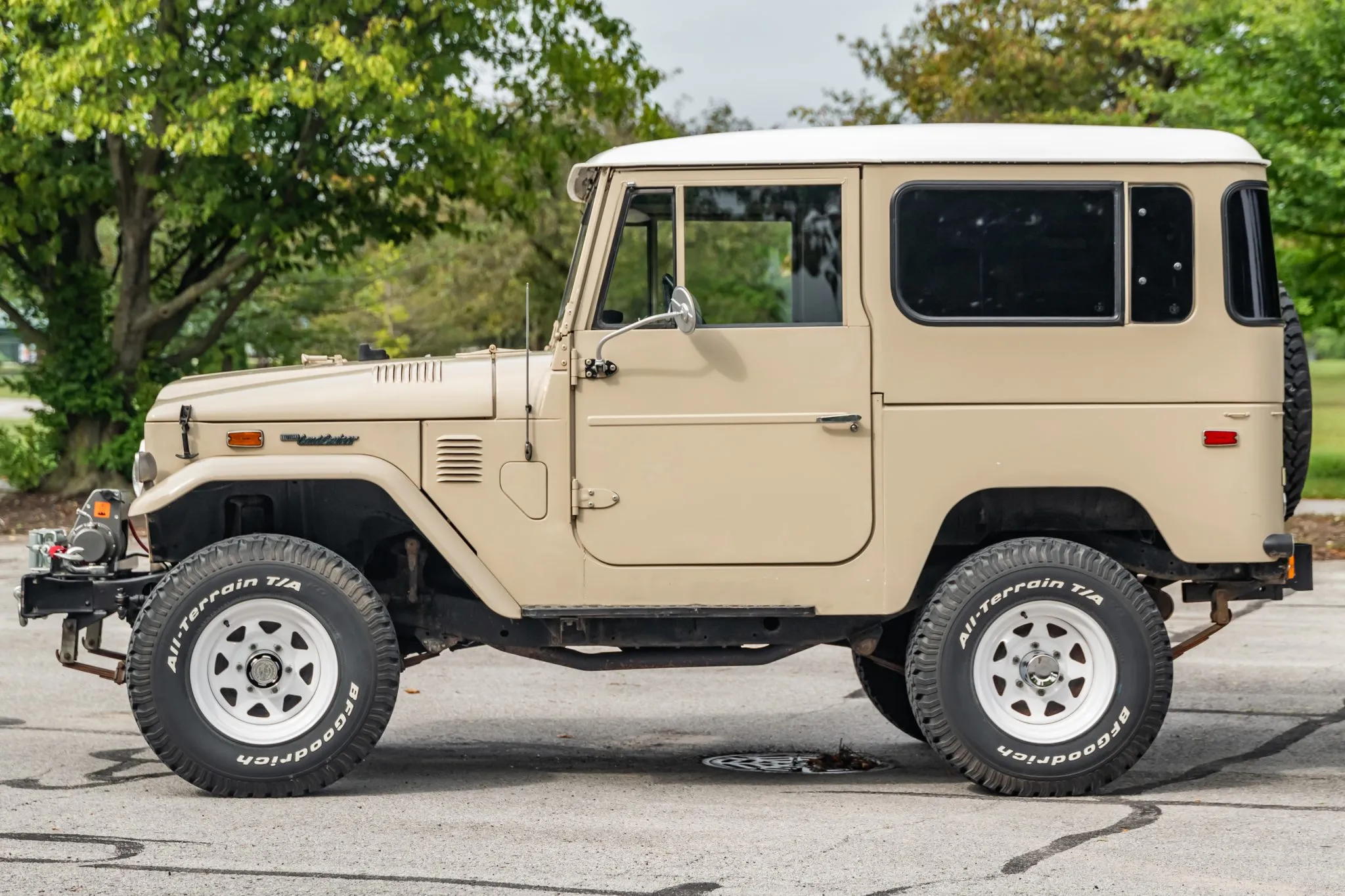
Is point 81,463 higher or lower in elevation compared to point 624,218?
lower

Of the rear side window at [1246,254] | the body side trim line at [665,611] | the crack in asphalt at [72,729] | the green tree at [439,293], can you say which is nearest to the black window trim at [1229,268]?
the rear side window at [1246,254]

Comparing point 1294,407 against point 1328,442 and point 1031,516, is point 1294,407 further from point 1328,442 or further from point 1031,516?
point 1328,442

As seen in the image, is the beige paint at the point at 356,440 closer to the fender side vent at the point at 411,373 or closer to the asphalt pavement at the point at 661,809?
the fender side vent at the point at 411,373

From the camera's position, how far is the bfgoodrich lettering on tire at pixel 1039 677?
6.46 meters

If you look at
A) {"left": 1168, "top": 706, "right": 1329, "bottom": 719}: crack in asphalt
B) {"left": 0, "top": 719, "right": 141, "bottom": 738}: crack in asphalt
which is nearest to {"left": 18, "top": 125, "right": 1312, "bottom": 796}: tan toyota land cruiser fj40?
{"left": 0, "top": 719, "right": 141, "bottom": 738}: crack in asphalt

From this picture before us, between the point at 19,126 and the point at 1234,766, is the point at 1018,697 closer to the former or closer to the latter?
the point at 1234,766

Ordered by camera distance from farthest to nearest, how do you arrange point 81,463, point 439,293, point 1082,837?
1. point 439,293
2. point 81,463
3. point 1082,837

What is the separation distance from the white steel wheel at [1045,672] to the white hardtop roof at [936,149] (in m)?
1.78

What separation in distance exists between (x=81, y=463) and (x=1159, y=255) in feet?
55.2

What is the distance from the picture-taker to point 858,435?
6520mm

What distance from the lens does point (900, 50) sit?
1403 inches

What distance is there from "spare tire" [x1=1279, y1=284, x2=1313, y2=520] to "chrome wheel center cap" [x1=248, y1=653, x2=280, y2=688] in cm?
413

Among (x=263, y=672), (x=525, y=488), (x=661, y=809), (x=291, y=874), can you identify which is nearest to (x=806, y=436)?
(x=525, y=488)

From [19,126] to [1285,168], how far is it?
12.6 meters
